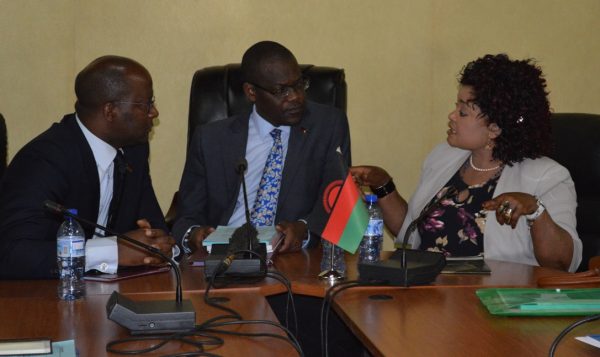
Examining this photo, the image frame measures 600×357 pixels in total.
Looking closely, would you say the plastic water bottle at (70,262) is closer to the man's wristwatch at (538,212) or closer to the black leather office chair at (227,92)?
the black leather office chair at (227,92)

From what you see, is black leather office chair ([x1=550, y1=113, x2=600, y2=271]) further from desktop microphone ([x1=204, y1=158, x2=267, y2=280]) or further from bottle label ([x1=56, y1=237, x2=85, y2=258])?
bottle label ([x1=56, y1=237, x2=85, y2=258])

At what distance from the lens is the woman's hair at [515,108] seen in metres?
3.08

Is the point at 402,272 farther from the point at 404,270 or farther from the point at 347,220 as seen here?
the point at 347,220

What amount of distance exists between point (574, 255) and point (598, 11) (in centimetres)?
222

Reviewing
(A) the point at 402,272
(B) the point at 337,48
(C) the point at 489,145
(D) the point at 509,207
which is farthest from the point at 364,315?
(B) the point at 337,48

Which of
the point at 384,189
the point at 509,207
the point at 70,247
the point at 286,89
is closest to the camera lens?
the point at 70,247

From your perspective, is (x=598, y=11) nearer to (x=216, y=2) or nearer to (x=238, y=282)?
(x=216, y=2)

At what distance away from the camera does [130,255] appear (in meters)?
2.54

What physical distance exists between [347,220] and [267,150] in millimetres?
1108

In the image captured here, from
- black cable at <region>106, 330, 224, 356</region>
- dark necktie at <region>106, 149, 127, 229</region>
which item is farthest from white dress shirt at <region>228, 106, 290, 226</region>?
black cable at <region>106, 330, 224, 356</region>

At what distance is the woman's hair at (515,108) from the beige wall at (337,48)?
138 centimetres

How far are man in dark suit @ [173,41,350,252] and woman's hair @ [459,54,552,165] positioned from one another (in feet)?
2.16

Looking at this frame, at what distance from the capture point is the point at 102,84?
295 centimetres

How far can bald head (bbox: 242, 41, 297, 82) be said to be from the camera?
346 cm
